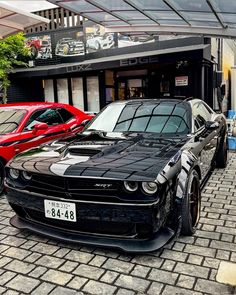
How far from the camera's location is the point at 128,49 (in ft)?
37.5

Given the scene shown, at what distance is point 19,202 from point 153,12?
4.81 m

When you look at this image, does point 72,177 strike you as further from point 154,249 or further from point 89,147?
point 154,249

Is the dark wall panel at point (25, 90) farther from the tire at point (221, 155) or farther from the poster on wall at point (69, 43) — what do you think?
the tire at point (221, 155)

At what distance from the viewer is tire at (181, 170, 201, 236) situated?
10.4 feet

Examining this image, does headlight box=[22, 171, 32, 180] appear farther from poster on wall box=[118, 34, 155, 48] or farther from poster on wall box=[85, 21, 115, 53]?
poster on wall box=[85, 21, 115, 53]

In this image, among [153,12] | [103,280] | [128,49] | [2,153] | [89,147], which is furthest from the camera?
[128,49]

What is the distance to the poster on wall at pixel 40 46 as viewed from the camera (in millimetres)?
14072

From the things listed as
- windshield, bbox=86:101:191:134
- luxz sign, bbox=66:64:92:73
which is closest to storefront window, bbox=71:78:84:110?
luxz sign, bbox=66:64:92:73

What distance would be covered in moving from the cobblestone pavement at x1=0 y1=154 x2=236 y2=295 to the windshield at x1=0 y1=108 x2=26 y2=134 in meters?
2.06

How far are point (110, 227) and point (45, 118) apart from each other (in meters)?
Result: 3.55

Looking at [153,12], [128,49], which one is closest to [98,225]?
[153,12]

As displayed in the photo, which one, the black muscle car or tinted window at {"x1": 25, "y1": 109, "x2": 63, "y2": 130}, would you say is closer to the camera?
the black muscle car

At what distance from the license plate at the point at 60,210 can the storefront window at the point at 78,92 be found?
11.1 m

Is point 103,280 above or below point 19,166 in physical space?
below
